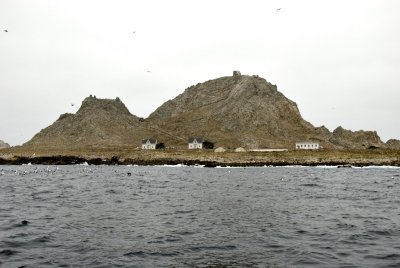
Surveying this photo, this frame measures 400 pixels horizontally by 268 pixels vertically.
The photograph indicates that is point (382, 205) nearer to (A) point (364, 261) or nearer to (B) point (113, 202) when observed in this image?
(A) point (364, 261)

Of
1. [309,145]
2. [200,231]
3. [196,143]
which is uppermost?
[196,143]

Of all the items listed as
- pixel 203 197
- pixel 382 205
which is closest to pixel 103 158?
pixel 203 197

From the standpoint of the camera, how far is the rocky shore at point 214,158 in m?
127

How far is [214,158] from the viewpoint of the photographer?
459 feet

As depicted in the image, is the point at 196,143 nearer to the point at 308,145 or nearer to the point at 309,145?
the point at 308,145

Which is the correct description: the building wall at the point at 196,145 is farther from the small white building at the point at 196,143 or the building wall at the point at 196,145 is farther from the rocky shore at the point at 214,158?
the rocky shore at the point at 214,158

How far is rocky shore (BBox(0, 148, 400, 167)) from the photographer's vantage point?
12694 cm

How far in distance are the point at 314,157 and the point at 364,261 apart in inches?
4683

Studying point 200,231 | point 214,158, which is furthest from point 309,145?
point 200,231

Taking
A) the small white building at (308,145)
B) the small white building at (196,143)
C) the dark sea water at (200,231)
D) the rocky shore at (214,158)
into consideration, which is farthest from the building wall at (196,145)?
the dark sea water at (200,231)

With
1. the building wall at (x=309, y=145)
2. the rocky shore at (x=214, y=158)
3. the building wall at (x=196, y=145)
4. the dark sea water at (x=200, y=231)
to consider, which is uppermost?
the building wall at (x=196, y=145)

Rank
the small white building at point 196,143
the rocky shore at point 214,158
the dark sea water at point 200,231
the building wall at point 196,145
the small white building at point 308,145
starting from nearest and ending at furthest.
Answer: the dark sea water at point 200,231 → the rocky shore at point 214,158 → the small white building at point 308,145 → the building wall at point 196,145 → the small white building at point 196,143

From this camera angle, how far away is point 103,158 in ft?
509

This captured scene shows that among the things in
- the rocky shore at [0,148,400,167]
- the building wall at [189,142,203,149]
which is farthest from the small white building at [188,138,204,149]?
the rocky shore at [0,148,400,167]
